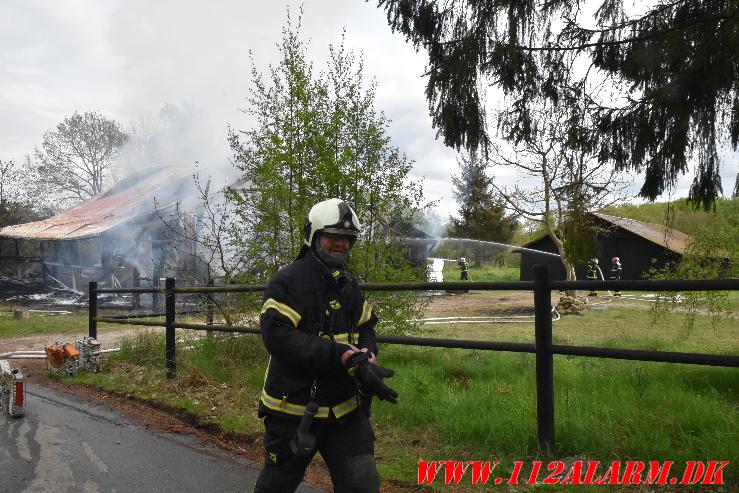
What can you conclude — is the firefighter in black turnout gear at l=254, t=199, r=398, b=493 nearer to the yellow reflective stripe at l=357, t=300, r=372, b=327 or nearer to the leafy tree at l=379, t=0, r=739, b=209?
the yellow reflective stripe at l=357, t=300, r=372, b=327

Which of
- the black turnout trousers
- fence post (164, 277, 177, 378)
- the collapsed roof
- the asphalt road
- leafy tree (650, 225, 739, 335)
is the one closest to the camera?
the black turnout trousers

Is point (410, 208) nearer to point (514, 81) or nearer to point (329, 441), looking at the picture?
point (514, 81)

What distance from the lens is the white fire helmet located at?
2928 millimetres

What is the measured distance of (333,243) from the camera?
297cm

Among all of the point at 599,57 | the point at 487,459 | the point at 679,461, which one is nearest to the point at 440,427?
the point at 487,459

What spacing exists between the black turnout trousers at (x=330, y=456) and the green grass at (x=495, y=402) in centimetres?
152

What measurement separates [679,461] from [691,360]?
71 cm

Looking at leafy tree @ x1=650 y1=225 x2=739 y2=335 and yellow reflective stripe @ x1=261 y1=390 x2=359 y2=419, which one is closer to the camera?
yellow reflective stripe @ x1=261 y1=390 x2=359 y2=419

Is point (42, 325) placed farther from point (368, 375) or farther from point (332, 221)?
point (368, 375)

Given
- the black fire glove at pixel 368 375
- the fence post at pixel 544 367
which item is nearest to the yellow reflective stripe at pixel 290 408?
the black fire glove at pixel 368 375

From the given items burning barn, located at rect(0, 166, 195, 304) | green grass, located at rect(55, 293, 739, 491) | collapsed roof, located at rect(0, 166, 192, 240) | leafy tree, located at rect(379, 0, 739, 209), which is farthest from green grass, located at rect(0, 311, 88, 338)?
leafy tree, located at rect(379, 0, 739, 209)

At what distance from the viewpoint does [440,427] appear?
4848mm

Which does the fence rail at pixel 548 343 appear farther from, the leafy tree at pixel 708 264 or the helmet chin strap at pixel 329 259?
the leafy tree at pixel 708 264

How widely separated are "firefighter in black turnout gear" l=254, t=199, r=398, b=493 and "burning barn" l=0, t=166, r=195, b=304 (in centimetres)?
1635
